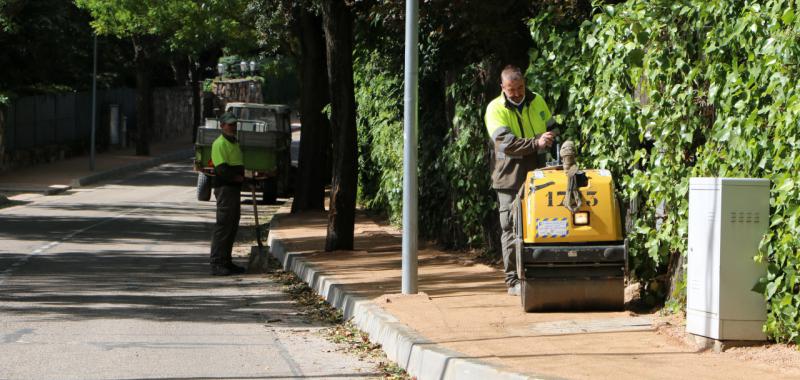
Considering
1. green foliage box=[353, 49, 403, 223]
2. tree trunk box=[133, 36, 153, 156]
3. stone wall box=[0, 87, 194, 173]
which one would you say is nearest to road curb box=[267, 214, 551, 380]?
green foliage box=[353, 49, 403, 223]

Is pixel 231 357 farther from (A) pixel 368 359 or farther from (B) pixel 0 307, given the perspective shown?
(B) pixel 0 307

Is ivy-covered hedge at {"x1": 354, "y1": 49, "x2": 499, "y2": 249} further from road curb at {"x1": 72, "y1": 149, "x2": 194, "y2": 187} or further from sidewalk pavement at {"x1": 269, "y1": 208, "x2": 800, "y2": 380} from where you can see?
road curb at {"x1": 72, "y1": 149, "x2": 194, "y2": 187}

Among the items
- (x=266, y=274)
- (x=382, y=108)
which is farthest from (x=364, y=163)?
(x=266, y=274)

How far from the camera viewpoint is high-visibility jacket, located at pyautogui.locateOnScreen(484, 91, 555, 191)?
1058 centimetres

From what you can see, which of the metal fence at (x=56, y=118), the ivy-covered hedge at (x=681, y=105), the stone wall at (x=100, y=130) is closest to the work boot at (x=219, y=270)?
the ivy-covered hedge at (x=681, y=105)

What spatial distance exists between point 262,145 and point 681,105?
17.4 meters

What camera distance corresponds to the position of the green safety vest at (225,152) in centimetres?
1483

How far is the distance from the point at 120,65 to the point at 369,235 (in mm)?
38117

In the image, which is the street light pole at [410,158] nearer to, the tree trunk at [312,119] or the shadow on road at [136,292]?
the shadow on road at [136,292]

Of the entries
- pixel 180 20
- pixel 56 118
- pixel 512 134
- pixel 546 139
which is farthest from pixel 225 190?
pixel 56 118

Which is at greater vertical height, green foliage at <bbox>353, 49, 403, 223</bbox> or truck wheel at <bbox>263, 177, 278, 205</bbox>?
green foliage at <bbox>353, 49, 403, 223</bbox>

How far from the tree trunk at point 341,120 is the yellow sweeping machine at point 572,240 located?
6102 mm

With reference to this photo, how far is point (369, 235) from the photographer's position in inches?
710

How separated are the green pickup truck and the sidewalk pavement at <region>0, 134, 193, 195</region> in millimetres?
5735
